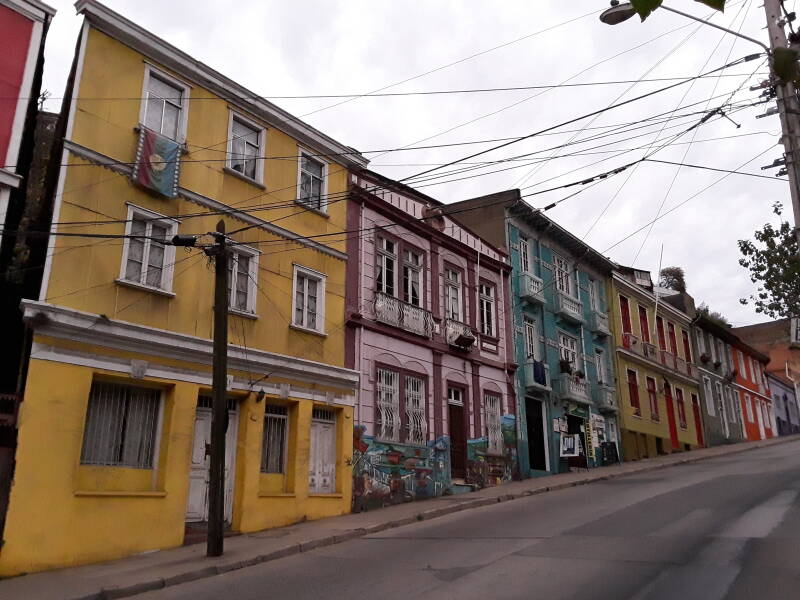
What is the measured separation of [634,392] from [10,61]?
26878 millimetres

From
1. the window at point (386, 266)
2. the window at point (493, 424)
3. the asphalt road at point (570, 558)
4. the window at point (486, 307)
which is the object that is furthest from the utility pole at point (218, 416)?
the window at point (486, 307)

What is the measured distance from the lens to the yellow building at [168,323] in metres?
11.4

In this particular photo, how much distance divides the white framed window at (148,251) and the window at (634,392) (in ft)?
74.7

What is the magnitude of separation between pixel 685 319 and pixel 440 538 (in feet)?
98.7

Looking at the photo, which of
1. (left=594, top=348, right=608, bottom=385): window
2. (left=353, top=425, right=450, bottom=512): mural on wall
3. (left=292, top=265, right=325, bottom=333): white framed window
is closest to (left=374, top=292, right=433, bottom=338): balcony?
(left=292, top=265, right=325, bottom=333): white framed window

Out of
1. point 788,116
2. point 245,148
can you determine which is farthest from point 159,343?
point 788,116

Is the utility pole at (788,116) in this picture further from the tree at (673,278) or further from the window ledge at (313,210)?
the tree at (673,278)

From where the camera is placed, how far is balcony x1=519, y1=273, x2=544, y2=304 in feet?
80.3

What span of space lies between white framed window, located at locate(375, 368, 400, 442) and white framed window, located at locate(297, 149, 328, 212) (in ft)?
14.9

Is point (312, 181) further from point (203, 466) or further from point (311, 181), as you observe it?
point (203, 466)

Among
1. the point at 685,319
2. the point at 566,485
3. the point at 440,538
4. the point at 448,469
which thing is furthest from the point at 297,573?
the point at 685,319

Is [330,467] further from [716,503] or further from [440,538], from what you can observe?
[716,503]

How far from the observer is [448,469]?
1930 centimetres

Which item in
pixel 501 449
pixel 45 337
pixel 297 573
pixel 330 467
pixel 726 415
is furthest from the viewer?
pixel 726 415
